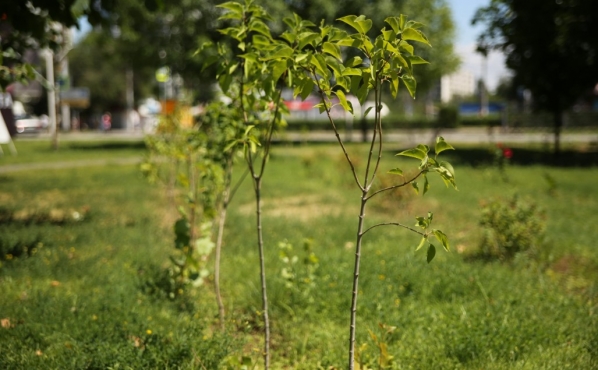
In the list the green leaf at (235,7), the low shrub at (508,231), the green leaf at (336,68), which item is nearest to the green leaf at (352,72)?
the green leaf at (336,68)

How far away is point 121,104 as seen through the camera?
6044 cm

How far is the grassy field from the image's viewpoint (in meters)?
3.01

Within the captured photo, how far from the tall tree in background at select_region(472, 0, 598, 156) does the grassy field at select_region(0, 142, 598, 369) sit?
22.9ft

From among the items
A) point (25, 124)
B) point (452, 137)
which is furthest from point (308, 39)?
point (25, 124)

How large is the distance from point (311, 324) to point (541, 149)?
62.7 feet

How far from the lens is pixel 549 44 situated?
14.7m

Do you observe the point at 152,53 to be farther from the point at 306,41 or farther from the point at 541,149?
the point at 306,41

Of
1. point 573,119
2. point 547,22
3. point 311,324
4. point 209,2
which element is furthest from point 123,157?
point 573,119

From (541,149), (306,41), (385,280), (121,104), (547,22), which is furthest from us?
(121,104)

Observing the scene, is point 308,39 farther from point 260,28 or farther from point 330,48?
point 260,28

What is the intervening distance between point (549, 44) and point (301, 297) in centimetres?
1359

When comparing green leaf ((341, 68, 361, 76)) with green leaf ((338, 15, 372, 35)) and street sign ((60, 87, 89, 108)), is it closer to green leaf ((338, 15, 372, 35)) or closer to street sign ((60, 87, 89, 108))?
green leaf ((338, 15, 372, 35))

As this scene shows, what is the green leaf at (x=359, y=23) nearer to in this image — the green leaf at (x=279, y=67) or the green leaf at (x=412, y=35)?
the green leaf at (x=412, y=35)

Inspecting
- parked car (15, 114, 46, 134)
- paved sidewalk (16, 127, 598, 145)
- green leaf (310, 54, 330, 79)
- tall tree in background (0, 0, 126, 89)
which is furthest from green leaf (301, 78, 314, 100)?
parked car (15, 114, 46, 134)
